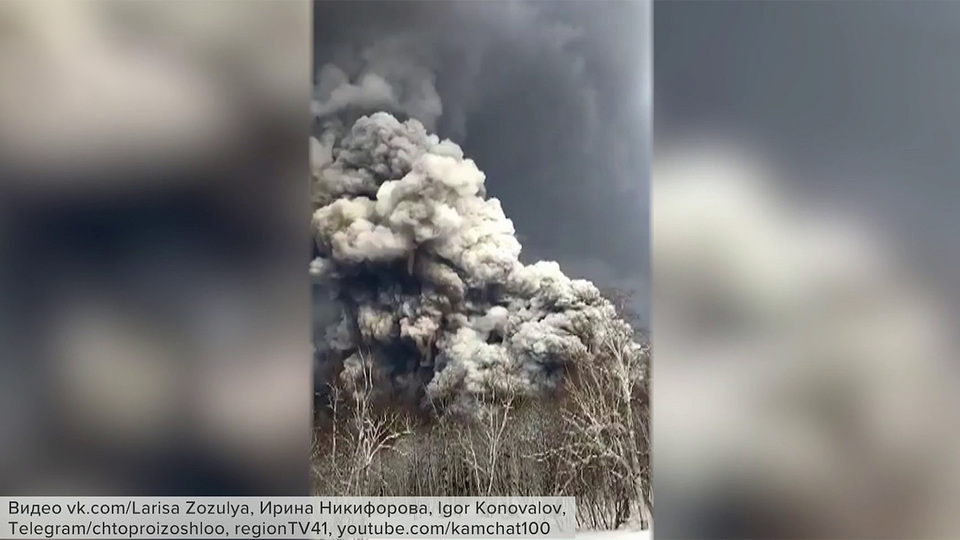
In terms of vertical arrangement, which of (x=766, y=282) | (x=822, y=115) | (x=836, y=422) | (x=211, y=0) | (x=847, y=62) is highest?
(x=211, y=0)

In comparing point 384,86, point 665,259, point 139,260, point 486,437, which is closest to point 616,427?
point 486,437

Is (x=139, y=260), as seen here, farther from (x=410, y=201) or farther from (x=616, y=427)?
(x=616, y=427)

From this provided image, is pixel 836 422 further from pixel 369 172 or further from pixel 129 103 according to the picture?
pixel 129 103

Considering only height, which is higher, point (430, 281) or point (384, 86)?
point (384, 86)

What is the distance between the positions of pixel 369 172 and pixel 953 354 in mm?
1349

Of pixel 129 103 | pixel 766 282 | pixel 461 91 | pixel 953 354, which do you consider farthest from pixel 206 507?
pixel 953 354

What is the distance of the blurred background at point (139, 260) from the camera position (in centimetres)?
183

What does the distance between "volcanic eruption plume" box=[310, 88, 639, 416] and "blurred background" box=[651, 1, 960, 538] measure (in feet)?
1.00

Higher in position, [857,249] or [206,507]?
[857,249]

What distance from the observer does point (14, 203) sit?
72.4 inches

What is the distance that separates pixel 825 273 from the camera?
1814 millimetres
